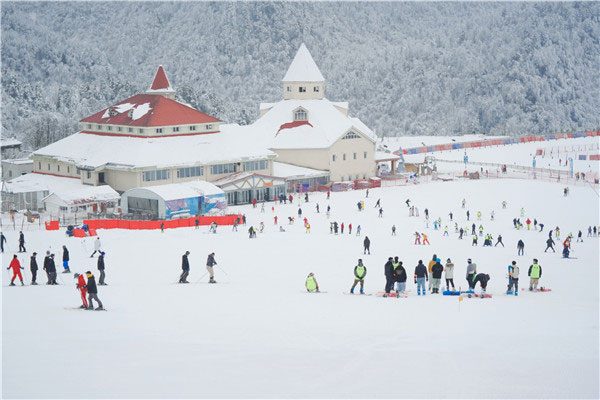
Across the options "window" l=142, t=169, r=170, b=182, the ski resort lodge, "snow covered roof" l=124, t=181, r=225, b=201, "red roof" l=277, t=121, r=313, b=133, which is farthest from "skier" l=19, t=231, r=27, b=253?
"red roof" l=277, t=121, r=313, b=133

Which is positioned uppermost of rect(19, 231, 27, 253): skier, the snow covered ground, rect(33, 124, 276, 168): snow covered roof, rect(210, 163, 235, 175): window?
rect(33, 124, 276, 168): snow covered roof

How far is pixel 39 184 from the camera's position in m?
62.5

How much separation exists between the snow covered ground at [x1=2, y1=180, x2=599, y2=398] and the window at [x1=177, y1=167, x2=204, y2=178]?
25.7 metres

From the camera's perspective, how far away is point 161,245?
4344cm

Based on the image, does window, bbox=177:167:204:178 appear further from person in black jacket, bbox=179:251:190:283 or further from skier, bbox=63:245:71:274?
person in black jacket, bbox=179:251:190:283

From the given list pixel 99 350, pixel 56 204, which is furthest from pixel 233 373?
pixel 56 204

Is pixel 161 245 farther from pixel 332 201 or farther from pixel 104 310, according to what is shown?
pixel 332 201

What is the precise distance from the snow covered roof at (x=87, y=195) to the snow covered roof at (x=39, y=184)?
190 centimetres

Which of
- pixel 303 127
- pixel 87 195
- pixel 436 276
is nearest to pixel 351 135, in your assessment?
pixel 303 127

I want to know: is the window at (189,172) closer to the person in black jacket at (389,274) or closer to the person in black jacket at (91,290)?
the person in black jacket at (389,274)

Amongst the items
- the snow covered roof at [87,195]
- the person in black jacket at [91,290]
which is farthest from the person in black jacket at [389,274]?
the snow covered roof at [87,195]

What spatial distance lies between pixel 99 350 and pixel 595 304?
15.3 metres

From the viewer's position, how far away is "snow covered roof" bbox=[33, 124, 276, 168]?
63.7 m

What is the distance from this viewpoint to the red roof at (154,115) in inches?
2648
